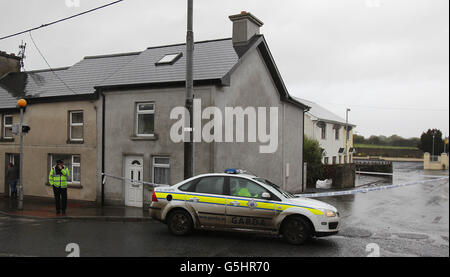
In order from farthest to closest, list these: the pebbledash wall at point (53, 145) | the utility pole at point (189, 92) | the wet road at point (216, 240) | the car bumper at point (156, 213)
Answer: the pebbledash wall at point (53, 145) → the utility pole at point (189, 92) → the car bumper at point (156, 213) → the wet road at point (216, 240)

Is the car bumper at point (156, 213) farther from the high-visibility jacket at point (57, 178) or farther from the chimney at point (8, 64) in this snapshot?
the chimney at point (8, 64)

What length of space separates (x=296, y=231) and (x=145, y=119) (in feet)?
28.0

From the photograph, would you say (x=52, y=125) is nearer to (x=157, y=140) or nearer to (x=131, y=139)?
(x=131, y=139)

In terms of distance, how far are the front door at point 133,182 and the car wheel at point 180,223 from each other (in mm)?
5506

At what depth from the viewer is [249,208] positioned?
348 inches

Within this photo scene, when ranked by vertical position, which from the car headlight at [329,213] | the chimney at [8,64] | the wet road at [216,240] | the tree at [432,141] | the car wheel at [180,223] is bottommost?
the wet road at [216,240]

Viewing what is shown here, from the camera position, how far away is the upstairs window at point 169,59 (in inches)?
611

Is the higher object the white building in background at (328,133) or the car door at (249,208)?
the white building in background at (328,133)

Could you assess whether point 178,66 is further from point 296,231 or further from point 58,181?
point 296,231

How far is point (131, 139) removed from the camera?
1491cm

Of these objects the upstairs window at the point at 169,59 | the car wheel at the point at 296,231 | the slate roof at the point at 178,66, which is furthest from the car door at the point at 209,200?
the upstairs window at the point at 169,59

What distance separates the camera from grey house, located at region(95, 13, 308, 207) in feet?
45.6
